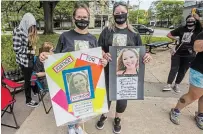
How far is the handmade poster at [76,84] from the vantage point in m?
2.11

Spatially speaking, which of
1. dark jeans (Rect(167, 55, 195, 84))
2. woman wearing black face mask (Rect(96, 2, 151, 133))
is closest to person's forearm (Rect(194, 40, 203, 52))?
woman wearing black face mask (Rect(96, 2, 151, 133))

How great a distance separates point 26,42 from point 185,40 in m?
3.03

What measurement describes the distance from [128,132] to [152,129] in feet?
1.21

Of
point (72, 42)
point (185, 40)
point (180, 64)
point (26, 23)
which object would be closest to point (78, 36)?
point (72, 42)

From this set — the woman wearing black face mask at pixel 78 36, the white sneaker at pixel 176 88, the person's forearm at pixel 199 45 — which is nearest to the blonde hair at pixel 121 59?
the woman wearing black face mask at pixel 78 36

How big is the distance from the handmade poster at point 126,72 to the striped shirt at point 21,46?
1.53 metres

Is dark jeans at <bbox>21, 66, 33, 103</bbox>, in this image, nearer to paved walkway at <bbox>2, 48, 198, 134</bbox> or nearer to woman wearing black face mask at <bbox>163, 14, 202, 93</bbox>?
paved walkway at <bbox>2, 48, 198, 134</bbox>

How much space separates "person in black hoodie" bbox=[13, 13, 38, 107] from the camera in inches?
119

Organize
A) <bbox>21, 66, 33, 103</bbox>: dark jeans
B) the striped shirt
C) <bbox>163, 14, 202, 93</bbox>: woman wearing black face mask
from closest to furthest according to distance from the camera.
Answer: the striped shirt → <bbox>21, 66, 33, 103</bbox>: dark jeans → <bbox>163, 14, 202, 93</bbox>: woman wearing black face mask

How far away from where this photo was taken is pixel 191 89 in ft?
9.00

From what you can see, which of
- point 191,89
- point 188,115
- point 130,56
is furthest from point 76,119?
point 188,115

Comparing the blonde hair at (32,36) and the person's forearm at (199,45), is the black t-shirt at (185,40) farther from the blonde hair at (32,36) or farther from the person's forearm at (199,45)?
the blonde hair at (32,36)

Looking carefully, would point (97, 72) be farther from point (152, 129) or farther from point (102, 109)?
point (152, 129)

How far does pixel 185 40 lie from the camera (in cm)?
394
